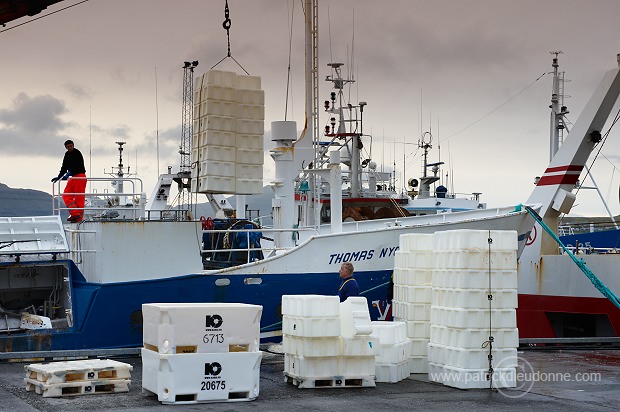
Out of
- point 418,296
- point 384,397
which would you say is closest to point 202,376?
point 384,397

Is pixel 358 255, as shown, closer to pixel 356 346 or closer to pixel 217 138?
pixel 217 138

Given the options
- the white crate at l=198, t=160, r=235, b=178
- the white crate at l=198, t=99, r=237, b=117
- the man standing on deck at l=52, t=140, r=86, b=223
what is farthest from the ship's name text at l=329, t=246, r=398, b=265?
the man standing on deck at l=52, t=140, r=86, b=223

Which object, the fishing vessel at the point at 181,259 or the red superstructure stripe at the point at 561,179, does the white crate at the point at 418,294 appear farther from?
the red superstructure stripe at the point at 561,179

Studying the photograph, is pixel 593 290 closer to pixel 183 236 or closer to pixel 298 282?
pixel 298 282

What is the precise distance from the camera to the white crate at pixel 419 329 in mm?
12672

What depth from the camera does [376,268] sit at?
1722 cm

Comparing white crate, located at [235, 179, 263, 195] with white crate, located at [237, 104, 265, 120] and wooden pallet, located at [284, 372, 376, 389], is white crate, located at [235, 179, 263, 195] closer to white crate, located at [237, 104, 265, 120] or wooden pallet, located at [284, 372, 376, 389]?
white crate, located at [237, 104, 265, 120]

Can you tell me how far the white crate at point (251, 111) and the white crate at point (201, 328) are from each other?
293 inches

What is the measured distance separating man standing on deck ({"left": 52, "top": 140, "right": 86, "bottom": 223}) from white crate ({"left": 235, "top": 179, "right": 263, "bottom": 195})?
112 inches

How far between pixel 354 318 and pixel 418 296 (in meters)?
1.71

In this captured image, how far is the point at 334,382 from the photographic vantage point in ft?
37.3

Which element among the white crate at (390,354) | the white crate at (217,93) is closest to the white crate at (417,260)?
the white crate at (390,354)

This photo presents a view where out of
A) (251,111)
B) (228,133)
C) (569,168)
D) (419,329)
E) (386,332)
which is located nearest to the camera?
(386,332)

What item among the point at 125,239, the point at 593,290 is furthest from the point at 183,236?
the point at 593,290
